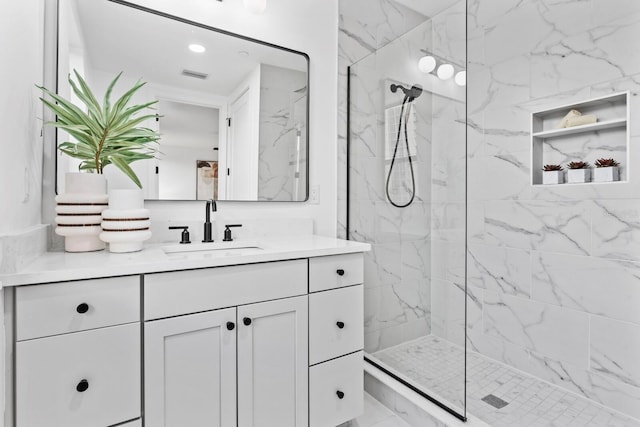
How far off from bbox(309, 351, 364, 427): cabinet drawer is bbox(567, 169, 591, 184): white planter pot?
5.31ft

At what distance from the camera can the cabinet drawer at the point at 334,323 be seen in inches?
56.4

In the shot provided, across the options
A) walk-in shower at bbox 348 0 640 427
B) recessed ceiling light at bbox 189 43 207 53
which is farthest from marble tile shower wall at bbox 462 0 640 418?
recessed ceiling light at bbox 189 43 207 53

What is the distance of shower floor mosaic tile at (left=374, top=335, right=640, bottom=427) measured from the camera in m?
1.58

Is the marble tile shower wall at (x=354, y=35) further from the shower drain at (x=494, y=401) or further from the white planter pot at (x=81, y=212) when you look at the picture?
the white planter pot at (x=81, y=212)

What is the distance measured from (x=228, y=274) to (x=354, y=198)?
114cm

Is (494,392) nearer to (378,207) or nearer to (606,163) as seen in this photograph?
(378,207)

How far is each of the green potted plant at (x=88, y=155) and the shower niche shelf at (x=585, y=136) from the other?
229 centimetres

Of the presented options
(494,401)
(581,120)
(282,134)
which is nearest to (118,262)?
(282,134)

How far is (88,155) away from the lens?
52.1 inches

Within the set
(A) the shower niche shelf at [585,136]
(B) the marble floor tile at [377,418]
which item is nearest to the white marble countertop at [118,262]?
(B) the marble floor tile at [377,418]

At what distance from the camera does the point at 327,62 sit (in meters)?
2.11

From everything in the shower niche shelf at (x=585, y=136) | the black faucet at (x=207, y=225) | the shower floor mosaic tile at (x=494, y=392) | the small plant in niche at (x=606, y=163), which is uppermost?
the shower niche shelf at (x=585, y=136)

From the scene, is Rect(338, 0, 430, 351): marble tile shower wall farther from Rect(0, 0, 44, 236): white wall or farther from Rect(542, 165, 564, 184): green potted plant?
Rect(0, 0, 44, 236): white wall

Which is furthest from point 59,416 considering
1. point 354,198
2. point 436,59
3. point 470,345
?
point 470,345
